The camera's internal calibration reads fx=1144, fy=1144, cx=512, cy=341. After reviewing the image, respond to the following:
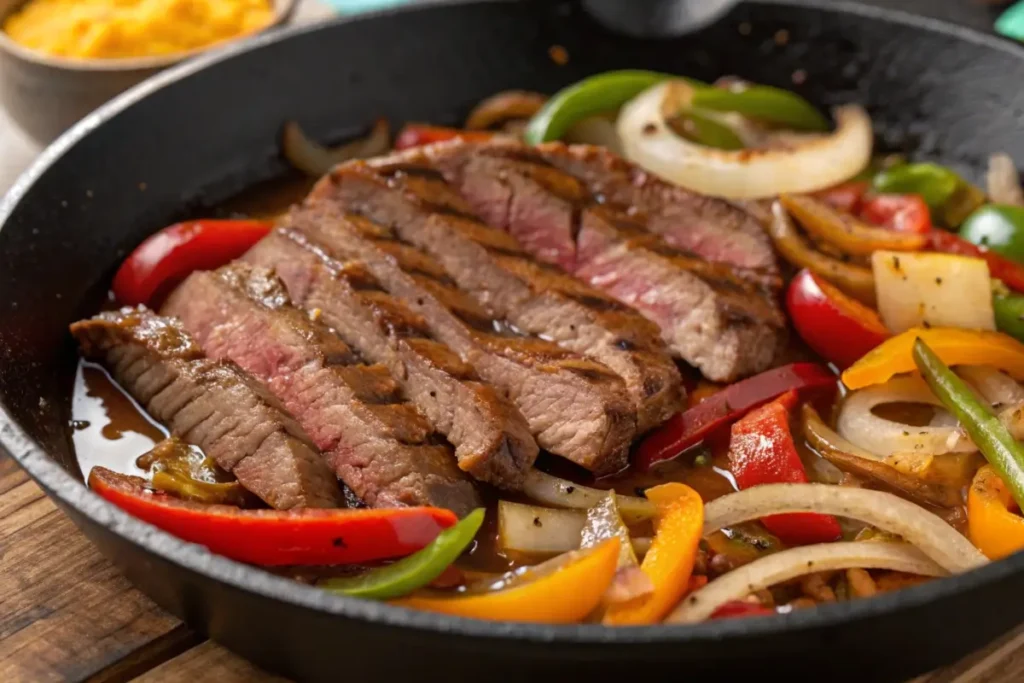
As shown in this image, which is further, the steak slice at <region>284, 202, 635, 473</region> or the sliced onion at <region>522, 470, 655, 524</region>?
the steak slice at <region>284, 202, 635, 473</region>

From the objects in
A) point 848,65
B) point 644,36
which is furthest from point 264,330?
point 848,65

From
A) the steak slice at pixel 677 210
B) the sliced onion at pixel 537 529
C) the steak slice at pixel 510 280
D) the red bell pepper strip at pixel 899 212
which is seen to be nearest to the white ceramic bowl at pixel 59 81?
the steak slice at pixel 510 280

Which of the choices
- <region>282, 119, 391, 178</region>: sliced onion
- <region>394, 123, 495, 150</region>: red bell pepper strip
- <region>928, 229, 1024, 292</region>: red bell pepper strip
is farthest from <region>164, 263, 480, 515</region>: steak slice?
<region>928, 229, 1024, 292</region>: red bell pepper strip

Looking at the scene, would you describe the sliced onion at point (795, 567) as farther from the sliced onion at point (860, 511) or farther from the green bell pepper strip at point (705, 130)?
the green bell pepper strip at point (705, 130)

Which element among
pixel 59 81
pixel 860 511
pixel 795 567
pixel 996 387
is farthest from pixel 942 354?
pixel 59 81

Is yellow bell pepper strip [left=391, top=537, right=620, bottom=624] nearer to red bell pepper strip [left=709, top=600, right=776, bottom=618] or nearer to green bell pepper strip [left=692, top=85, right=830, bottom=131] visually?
red bell pepper strip [left=709, top=600, right=776, bottom=618]

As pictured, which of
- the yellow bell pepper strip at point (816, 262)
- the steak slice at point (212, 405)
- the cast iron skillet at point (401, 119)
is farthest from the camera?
the yellow bell pepper strip at point (816, 262)

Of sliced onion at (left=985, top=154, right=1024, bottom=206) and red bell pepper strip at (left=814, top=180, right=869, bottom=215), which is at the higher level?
red bell pepper strip at (left=814, top=180, right=869, bottom=215)
